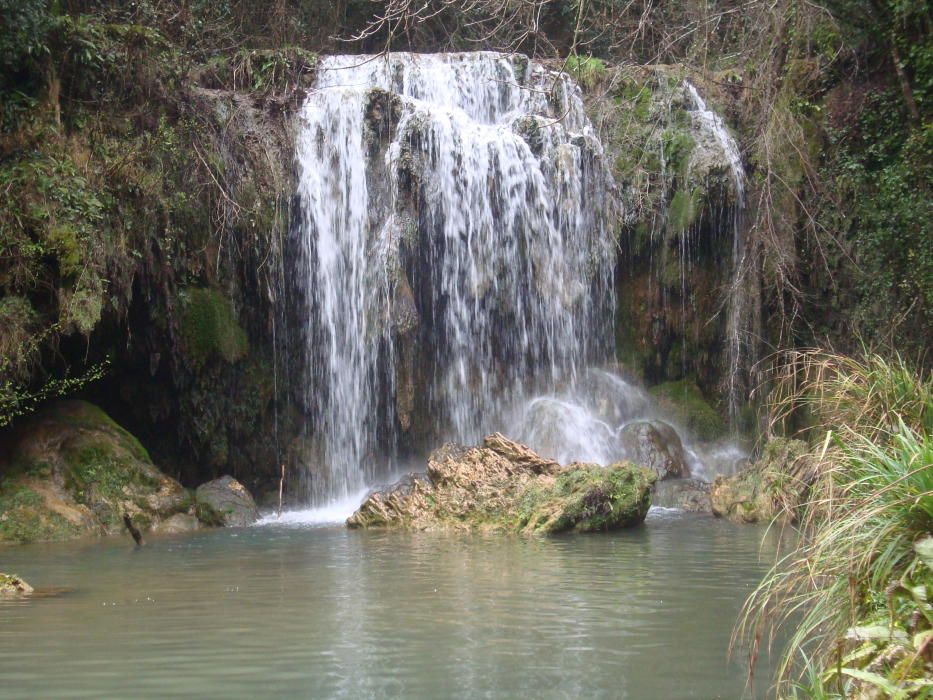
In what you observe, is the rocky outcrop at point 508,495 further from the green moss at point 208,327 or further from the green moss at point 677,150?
the green moss at point 677,150

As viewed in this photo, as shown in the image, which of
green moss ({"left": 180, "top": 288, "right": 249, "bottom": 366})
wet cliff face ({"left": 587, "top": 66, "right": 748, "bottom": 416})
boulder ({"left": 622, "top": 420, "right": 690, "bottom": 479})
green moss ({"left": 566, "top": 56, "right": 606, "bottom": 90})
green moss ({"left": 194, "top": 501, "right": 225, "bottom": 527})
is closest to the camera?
green moss ({"left": 194, "top": 501, "right": 225, "bottom": 527})

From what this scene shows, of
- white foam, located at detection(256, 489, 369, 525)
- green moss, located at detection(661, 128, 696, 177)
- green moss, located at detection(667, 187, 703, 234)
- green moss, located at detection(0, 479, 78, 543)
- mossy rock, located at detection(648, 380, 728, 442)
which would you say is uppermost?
green moss, located at detection(661, 128, 696, 177)

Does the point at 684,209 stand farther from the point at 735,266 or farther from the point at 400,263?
the point at 400,263

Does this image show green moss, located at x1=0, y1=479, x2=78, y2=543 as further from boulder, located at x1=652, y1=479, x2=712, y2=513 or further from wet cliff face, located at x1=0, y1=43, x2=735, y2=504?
boulder, located at x1=652, y1=479, x2=712, y2=513

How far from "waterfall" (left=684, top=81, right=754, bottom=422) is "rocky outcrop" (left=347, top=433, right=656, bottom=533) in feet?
15.4

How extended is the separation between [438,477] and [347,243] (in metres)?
5.02

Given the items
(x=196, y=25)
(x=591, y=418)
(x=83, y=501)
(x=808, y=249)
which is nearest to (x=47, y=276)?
(x=83, y=501)

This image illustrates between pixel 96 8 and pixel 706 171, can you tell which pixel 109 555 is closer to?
pixel 96 8

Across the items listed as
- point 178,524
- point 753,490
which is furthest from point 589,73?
point 178,524

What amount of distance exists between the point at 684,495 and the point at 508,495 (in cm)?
312

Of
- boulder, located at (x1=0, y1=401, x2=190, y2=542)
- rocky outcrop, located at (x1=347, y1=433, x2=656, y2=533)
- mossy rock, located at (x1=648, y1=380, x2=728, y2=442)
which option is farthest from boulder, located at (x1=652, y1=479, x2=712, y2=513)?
boulder, located at (x1=0, y1=401, x2=190, y2=542)

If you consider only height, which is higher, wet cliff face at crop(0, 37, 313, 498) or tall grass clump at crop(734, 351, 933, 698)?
wet cliff face at crop(0, 37, 313, 498)

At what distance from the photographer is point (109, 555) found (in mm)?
9727

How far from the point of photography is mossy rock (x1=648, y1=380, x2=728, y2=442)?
54.5 ft
